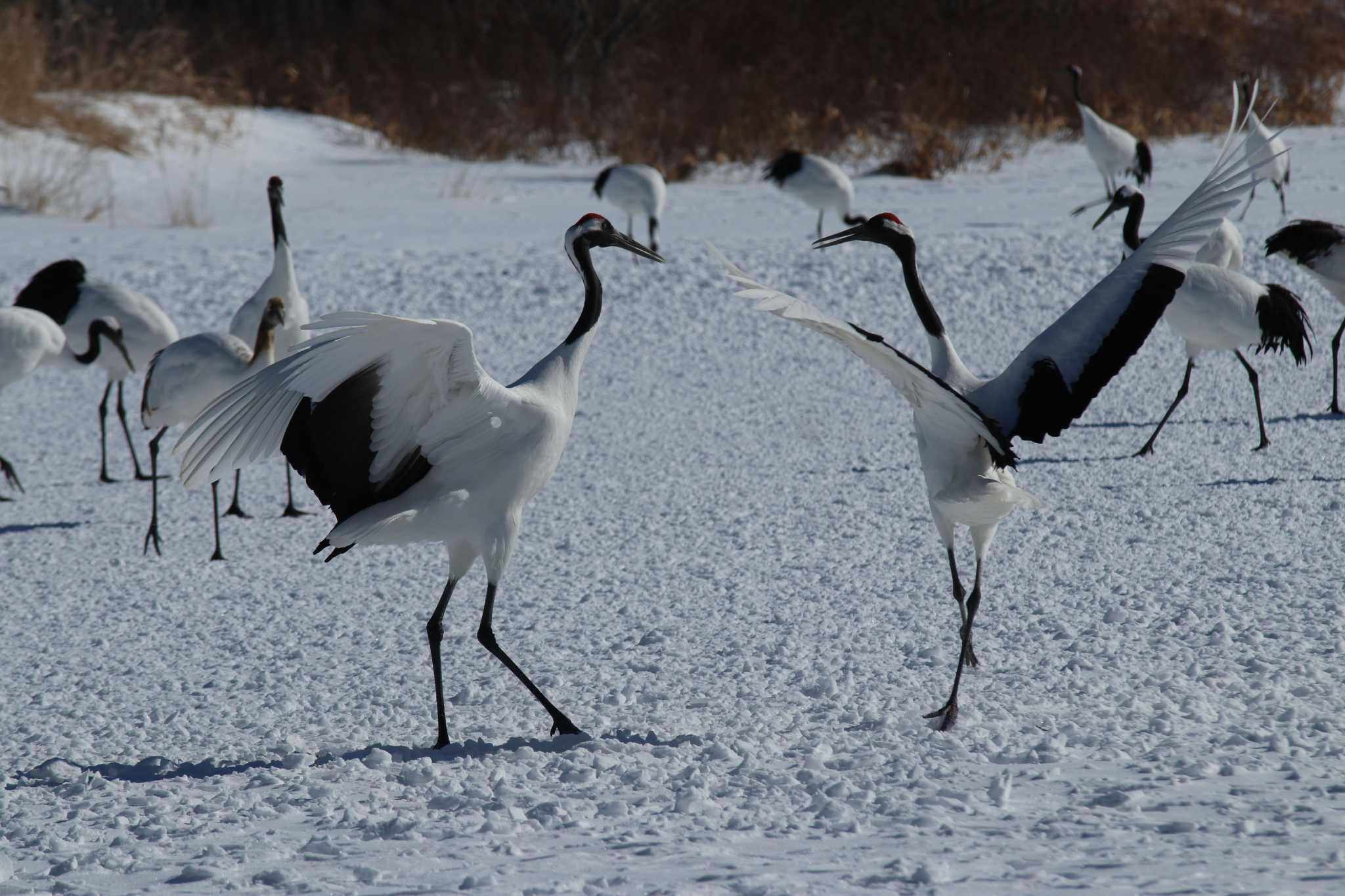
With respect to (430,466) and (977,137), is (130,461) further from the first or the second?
(977,137)

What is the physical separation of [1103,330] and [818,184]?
8495mm

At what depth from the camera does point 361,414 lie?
3928 millimetres

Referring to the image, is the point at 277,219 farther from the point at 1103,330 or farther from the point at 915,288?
the point at 1103,330

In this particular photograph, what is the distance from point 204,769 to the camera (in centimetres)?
391

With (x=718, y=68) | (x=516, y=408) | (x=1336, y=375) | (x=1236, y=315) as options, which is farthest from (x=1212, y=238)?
(x=718, y=68)

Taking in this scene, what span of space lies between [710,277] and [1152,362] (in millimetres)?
3449

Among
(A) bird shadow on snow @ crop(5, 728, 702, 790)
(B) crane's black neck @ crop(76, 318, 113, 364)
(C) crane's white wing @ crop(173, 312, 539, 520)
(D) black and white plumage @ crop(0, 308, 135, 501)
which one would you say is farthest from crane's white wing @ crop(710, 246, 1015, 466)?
(B) crane's black neck @ crop(76, 318, 113, 364)

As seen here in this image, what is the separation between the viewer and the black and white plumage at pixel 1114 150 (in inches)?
496

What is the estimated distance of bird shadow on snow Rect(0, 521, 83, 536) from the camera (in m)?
6.96

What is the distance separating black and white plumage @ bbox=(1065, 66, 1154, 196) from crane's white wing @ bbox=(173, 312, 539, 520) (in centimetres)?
984

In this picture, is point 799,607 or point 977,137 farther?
point 977,137

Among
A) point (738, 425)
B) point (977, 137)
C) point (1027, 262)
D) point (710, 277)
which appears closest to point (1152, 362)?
point (1027, 262)

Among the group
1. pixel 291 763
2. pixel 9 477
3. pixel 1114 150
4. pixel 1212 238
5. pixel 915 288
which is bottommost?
pixel 291 763

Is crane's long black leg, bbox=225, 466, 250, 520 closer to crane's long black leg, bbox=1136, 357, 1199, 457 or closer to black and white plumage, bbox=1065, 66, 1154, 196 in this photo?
crane's long black leg, bbox=1136, 357, 1199, 457
